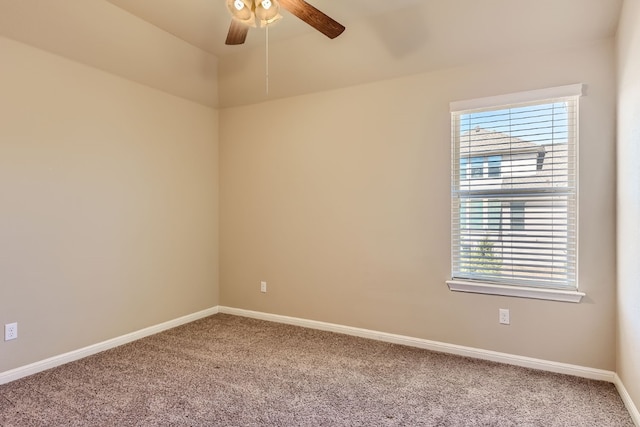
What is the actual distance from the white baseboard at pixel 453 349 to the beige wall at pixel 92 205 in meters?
1.10

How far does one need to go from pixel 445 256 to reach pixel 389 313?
2.46 ft

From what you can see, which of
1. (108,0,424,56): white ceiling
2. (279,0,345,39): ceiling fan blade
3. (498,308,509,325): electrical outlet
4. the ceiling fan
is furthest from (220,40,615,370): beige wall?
the ceiling fan

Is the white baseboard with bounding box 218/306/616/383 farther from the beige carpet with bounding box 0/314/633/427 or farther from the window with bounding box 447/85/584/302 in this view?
the window with bounding box 447/85/584/302

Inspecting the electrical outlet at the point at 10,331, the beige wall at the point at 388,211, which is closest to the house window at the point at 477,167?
the beige wall at the point at 388,211

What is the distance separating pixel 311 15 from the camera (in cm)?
226

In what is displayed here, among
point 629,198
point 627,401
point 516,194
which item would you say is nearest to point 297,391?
point 627,401

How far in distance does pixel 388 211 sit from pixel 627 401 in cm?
207

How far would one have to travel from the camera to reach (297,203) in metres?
3.94

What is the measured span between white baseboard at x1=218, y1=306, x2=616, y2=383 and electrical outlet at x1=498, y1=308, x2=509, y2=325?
0.25 metres

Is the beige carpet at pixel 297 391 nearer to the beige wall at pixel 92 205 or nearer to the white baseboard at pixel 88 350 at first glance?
the white baseboard at pixel 88 350

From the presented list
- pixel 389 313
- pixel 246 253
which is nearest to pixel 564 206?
pixel 389 313

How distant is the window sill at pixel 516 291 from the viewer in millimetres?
2709

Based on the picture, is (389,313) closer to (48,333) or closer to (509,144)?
(509,144)

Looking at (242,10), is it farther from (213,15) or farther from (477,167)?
(477,167)
